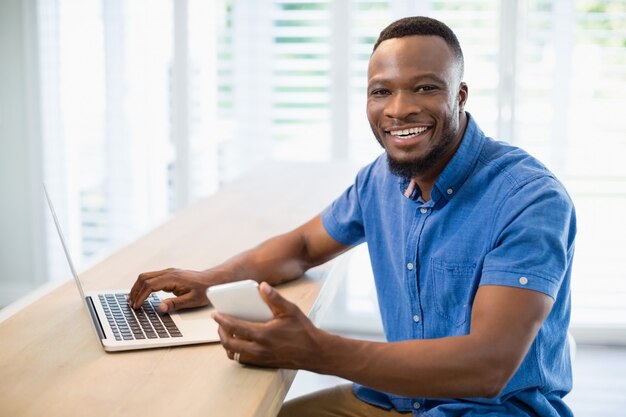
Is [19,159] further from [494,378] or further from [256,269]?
[494,378]

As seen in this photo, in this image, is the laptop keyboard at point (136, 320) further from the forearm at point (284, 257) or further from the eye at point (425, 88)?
the eye at point (425, 88)

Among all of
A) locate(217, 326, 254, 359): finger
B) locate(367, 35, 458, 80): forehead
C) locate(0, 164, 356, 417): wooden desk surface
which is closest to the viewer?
locate(0, 164, 356, 417): wooden desk surface

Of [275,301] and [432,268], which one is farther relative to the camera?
[432,268]

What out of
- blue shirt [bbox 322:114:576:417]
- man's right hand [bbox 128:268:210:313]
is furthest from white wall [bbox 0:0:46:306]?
blue shirt [bbox 322:114:576:417]

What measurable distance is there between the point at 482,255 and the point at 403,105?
0.29m

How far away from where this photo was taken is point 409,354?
125 centimetres

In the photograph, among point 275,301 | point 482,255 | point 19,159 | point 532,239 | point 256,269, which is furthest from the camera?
point 19,159

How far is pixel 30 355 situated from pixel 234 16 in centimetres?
250

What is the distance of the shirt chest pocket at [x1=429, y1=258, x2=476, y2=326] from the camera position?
144cm

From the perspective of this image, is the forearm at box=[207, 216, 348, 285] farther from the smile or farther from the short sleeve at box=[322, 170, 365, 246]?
the smile

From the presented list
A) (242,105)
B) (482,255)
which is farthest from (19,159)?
(482,255)

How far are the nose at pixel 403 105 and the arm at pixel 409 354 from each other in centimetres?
40

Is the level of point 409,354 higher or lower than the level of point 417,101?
lower

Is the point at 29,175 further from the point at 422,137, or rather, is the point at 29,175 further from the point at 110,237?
the point at 422,137
